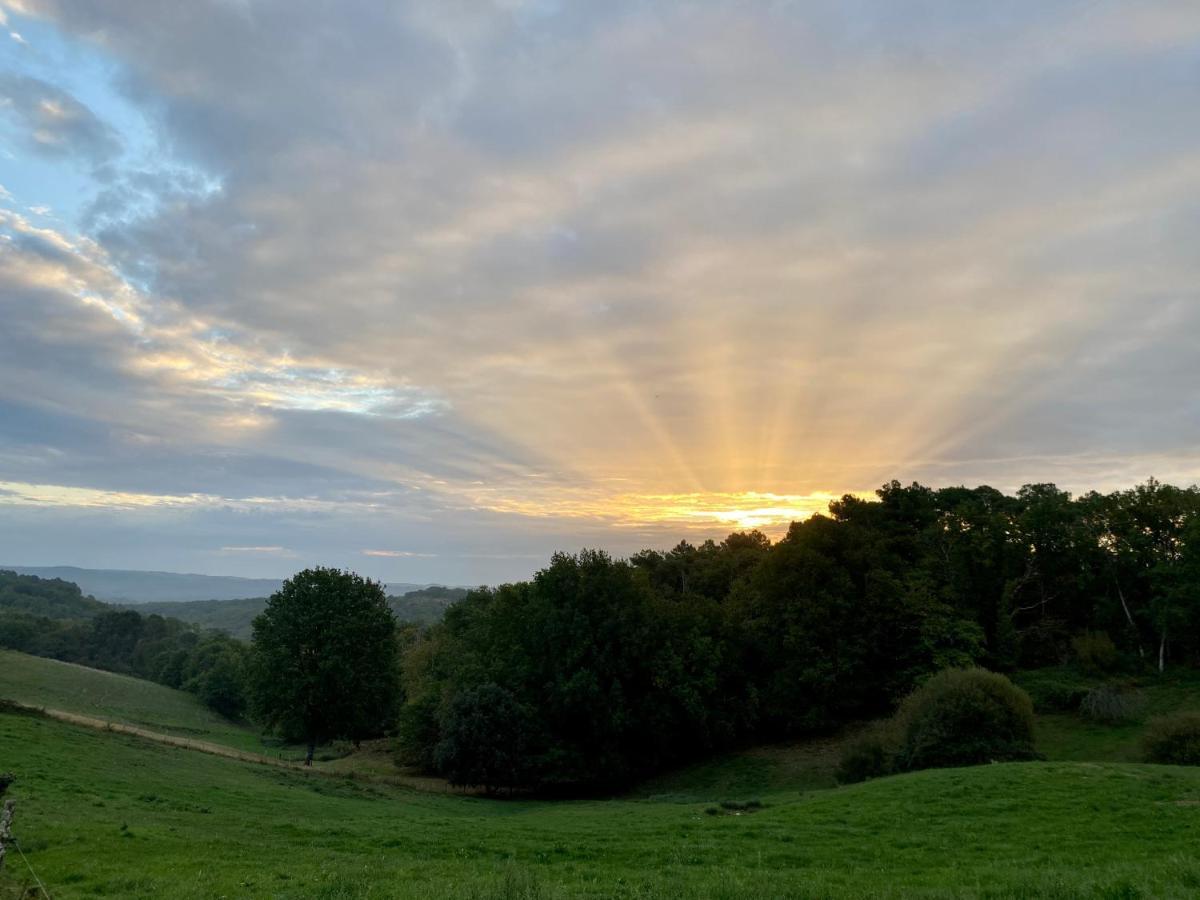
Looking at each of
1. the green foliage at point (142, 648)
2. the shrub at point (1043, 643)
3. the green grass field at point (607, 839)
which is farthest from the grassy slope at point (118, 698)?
the shrub at point (1043, 643)

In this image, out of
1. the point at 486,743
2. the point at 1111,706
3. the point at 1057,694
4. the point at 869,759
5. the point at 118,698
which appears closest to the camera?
the point at 869,759

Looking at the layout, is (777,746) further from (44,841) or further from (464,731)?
(44,841)

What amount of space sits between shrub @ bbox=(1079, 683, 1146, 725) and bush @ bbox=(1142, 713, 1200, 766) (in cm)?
1195

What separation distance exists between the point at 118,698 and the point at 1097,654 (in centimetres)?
10040

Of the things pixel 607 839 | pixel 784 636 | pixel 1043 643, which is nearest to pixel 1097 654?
pixel 1043 643

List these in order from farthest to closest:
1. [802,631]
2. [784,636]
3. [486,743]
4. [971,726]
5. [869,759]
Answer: [784,636]
[802,631]
[486,743]
[869,759]
[971,726]

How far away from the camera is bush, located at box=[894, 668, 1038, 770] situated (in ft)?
100

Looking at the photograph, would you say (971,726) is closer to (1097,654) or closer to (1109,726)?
(1109,726)

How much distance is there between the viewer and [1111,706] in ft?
136

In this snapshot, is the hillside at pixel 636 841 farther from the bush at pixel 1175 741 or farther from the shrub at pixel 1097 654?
the shrub at pixel 1097 654

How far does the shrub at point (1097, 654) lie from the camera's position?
160 feet

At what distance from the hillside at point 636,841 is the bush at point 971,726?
5.94m

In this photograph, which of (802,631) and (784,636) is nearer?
(802,631)

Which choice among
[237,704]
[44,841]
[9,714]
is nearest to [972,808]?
[44,841]
